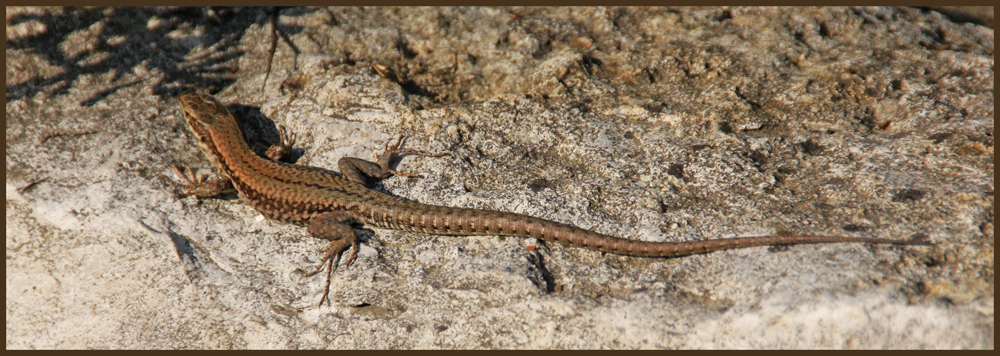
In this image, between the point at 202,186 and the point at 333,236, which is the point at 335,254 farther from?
the point at 202,186

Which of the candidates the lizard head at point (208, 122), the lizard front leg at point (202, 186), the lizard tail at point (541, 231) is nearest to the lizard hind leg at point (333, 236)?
the lizard tail at point (541, 231)

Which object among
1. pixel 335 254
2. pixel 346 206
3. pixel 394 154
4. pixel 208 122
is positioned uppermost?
pixel 208 122

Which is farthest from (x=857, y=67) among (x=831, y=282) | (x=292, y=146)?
(x=292, y=146)

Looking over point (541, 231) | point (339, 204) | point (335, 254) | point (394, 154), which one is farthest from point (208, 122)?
point (541, 231)

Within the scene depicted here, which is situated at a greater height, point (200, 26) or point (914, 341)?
point (200, 26)

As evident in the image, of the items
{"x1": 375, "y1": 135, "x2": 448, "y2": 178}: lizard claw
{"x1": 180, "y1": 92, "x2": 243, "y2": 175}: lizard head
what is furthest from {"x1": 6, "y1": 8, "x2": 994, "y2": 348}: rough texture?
{"x1": 180, "y1": 92, "x2": 243, "y2": 175}: lizard head

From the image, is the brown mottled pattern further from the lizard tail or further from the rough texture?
the rough texture

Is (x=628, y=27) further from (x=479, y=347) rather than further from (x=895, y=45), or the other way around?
(x=479, y=347)

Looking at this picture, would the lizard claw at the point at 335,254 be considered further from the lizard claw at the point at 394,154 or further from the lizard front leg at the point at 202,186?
the lizard front leg at the point at 202,186
